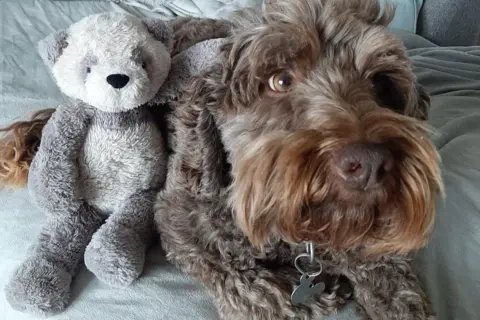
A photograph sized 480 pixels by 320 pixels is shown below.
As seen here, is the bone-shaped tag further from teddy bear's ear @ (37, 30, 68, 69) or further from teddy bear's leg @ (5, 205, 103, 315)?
teddy bear's ear @ (37, 30, 68, 69)

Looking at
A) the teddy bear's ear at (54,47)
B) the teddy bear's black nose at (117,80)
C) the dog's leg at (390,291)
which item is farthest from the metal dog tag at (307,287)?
the teddy bear's ear at (54,47)

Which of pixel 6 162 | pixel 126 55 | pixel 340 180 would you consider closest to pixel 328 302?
pixel 340 180

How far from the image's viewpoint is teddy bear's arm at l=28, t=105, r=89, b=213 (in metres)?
1.48

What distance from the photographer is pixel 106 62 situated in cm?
143

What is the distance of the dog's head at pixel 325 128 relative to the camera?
1.11 metres

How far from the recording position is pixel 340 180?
1.09 metres

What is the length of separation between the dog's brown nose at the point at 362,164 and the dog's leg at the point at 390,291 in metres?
0.42

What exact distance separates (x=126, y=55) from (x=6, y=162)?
617 mm

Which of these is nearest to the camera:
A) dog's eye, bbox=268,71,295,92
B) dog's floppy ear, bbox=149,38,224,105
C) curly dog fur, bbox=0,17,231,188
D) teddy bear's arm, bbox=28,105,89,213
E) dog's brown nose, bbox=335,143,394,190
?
dog's brown nose, bbox=335,143,394,190

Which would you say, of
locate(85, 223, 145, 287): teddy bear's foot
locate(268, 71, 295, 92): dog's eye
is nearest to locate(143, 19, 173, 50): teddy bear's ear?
locate(268, 71, 295, 92): dog's eye

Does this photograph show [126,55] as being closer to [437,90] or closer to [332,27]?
[332,27]

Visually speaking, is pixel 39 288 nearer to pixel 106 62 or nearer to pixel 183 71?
pixel 106 62

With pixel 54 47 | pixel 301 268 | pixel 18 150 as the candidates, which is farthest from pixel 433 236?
pixel 18 150

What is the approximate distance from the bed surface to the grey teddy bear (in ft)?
0.18
